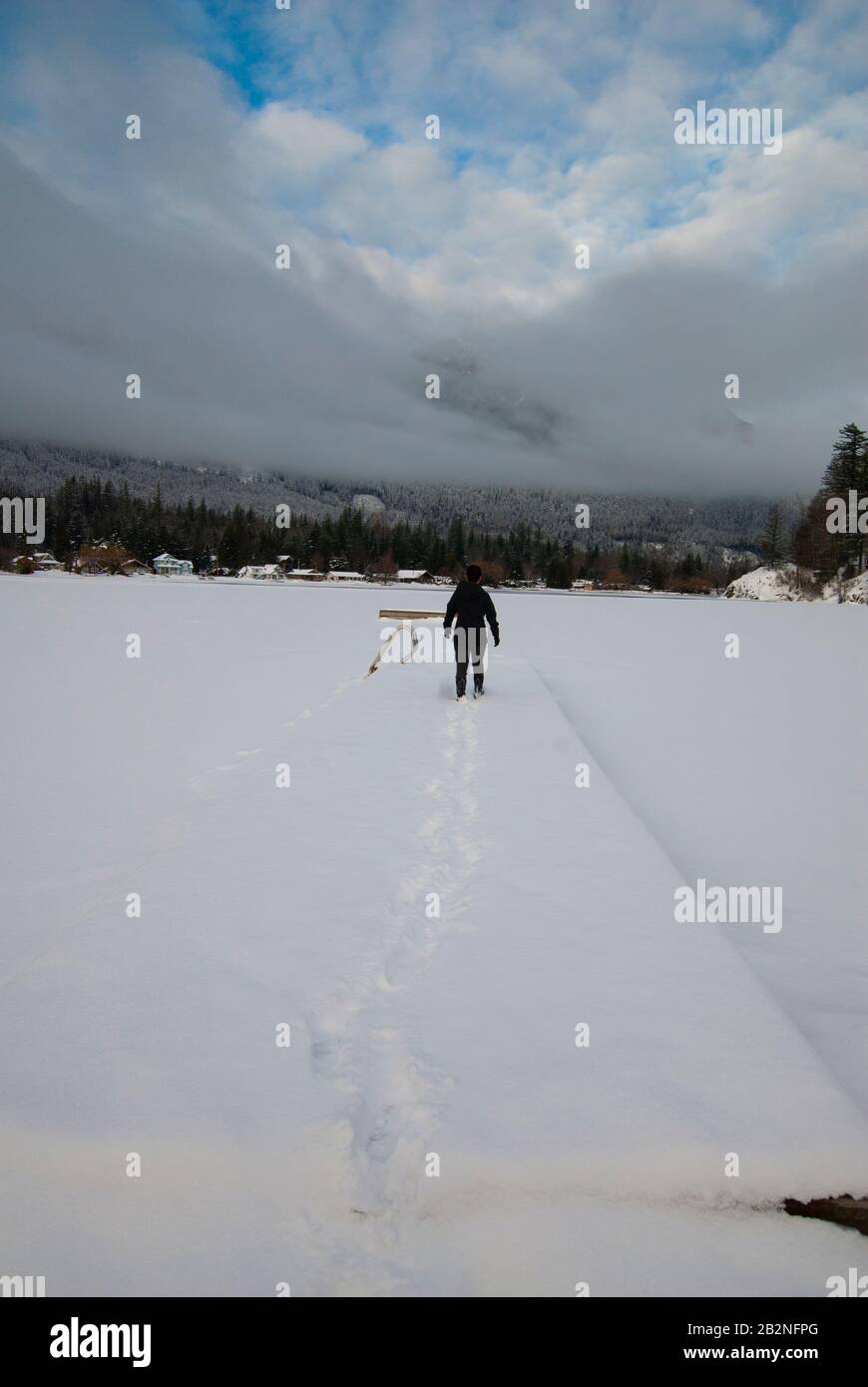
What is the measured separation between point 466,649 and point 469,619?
65 centimetres

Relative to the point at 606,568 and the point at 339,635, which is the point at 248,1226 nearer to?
the point at 339,635

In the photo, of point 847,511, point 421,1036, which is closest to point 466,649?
point 421,1036

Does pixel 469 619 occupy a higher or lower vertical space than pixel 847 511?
lower

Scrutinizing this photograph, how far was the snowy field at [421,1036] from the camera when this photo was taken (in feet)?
7.32

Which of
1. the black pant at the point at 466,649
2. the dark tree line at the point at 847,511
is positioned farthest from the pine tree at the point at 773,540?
the black pant at the point at 466,649

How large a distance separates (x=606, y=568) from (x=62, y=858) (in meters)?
143

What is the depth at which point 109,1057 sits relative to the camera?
2812mm

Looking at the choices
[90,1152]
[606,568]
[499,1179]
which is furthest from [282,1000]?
[606,568]

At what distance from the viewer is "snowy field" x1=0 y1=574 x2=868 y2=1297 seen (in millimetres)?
2230

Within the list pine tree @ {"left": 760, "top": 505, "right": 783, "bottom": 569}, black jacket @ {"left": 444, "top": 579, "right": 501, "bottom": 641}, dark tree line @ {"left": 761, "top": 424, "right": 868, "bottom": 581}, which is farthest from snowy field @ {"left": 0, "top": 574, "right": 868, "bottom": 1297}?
pine tree @ {"left": 760, "top": 505, "right": 783, "bottom": 569}

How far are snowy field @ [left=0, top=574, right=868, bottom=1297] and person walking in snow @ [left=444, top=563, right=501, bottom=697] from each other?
360 centimetres

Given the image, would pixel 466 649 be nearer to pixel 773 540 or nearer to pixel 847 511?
pixel 847 511

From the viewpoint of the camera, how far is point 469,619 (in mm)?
10828

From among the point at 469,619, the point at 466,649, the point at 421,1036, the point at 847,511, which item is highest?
the point at 847,511
